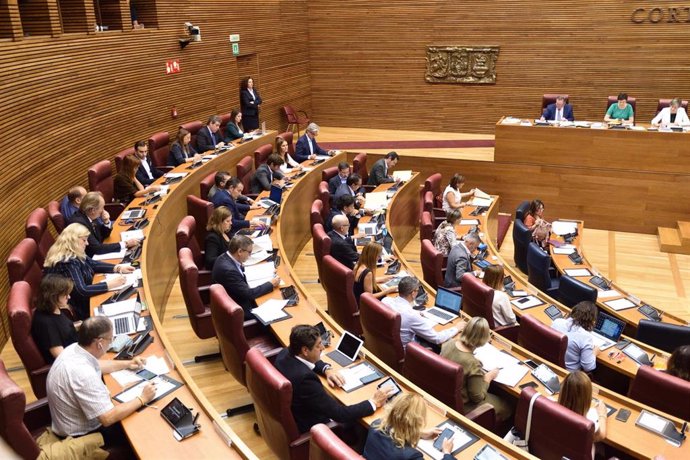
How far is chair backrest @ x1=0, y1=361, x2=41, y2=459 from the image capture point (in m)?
2.66

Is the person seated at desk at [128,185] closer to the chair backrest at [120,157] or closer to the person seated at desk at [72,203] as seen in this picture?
the chair backrest at [120,157]

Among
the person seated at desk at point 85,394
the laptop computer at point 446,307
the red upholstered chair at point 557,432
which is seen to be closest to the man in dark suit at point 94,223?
the person seated at desk at point 85,394

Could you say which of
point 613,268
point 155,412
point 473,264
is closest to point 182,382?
point 155,412

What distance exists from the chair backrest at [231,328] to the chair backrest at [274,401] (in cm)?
53

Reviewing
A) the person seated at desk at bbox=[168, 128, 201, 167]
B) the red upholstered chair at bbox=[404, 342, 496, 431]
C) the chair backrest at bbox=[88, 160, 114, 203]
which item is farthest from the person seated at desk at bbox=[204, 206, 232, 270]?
the person seated at desk at bbox=[168, 128, 201, 167]

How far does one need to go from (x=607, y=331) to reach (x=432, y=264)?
1.65 m

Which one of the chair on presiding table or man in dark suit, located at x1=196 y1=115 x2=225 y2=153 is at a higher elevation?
man in dark suit, located at x1=196 y1=115 x2=225 y2=153

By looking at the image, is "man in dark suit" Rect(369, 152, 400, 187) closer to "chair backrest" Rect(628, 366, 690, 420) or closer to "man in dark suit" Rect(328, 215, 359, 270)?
"man in dark suit" Rect(328, 215, 359, 270)

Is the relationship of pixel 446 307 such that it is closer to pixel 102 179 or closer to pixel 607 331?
pixel 607 331

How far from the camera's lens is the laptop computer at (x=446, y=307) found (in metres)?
4.45

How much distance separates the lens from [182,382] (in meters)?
3.26

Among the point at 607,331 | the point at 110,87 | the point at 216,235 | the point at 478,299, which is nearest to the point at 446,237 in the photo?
the point at 478,299

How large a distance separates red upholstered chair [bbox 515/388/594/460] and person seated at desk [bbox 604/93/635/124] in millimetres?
7280

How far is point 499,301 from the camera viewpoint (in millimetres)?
4648
